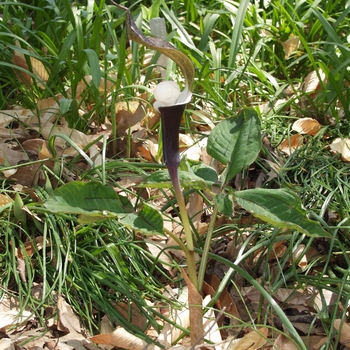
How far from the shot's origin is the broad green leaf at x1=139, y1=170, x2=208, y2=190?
4.56 ft

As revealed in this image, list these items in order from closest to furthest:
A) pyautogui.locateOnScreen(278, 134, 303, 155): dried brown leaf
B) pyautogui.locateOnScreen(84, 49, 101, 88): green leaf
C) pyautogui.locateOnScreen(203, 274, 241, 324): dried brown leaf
→ pyautogui.locateOnScreen(203, 274, 241, 324): dried brown leaf, pyautogui.locateOnScreen(84, 49, 101, 88): green leaf, pyautogui.locateOnScreen(278, 134, 303, 155): dried brown leaf

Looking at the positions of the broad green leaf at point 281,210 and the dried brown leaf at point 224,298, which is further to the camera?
the dried brown leaf at point 224,298

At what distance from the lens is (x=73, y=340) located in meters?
1.70

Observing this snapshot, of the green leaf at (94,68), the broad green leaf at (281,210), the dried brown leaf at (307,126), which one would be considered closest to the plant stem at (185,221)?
the broad green leaf at (281,210)

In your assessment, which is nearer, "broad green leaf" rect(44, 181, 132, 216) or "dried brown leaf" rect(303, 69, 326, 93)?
"broad green leaf" rect(44, 181, 132, 216)

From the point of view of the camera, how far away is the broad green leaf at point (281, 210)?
1.35 meters

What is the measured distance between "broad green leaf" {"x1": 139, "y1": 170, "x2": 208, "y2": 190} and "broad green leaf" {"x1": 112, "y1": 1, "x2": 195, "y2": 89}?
10.6 inches

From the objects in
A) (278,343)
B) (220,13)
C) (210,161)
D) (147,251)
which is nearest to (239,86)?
(220,13)

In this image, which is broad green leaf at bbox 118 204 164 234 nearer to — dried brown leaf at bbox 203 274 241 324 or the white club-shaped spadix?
the white club-shaped spadix

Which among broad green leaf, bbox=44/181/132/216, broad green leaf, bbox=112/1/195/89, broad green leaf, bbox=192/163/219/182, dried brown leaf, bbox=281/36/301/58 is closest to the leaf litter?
broad green leaf, bbox=192/163/219/182

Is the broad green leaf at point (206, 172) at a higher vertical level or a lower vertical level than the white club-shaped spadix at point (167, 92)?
lower

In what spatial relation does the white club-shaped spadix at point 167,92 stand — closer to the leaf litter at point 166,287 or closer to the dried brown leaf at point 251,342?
the leaf litter at point 166,287

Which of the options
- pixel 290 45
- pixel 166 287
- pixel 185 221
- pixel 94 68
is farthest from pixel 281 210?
pixel 290 45

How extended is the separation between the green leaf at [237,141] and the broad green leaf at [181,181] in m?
0.12
